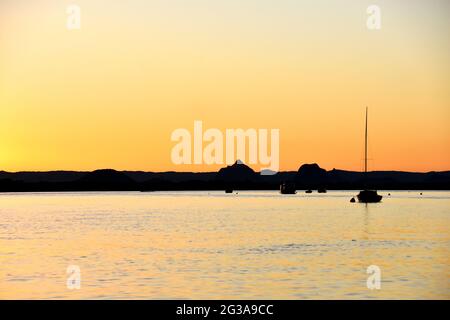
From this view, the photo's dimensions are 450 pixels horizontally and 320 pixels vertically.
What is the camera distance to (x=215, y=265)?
52.2 m

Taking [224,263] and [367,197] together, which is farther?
[367,197]

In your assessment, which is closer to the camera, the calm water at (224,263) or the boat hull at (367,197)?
the calm water at (224,263)

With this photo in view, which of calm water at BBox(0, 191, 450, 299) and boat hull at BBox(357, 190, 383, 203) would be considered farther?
boat hull at BBox(357, 190, 383, 203)

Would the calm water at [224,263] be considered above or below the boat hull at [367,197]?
below

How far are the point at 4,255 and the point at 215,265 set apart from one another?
17.5 metres

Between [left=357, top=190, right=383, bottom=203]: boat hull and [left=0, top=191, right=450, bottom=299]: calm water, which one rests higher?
[left=357, top=190, right=383, bottom=203]: boat hull

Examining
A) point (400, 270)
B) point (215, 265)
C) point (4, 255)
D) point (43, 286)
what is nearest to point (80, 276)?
point (43, 286)
